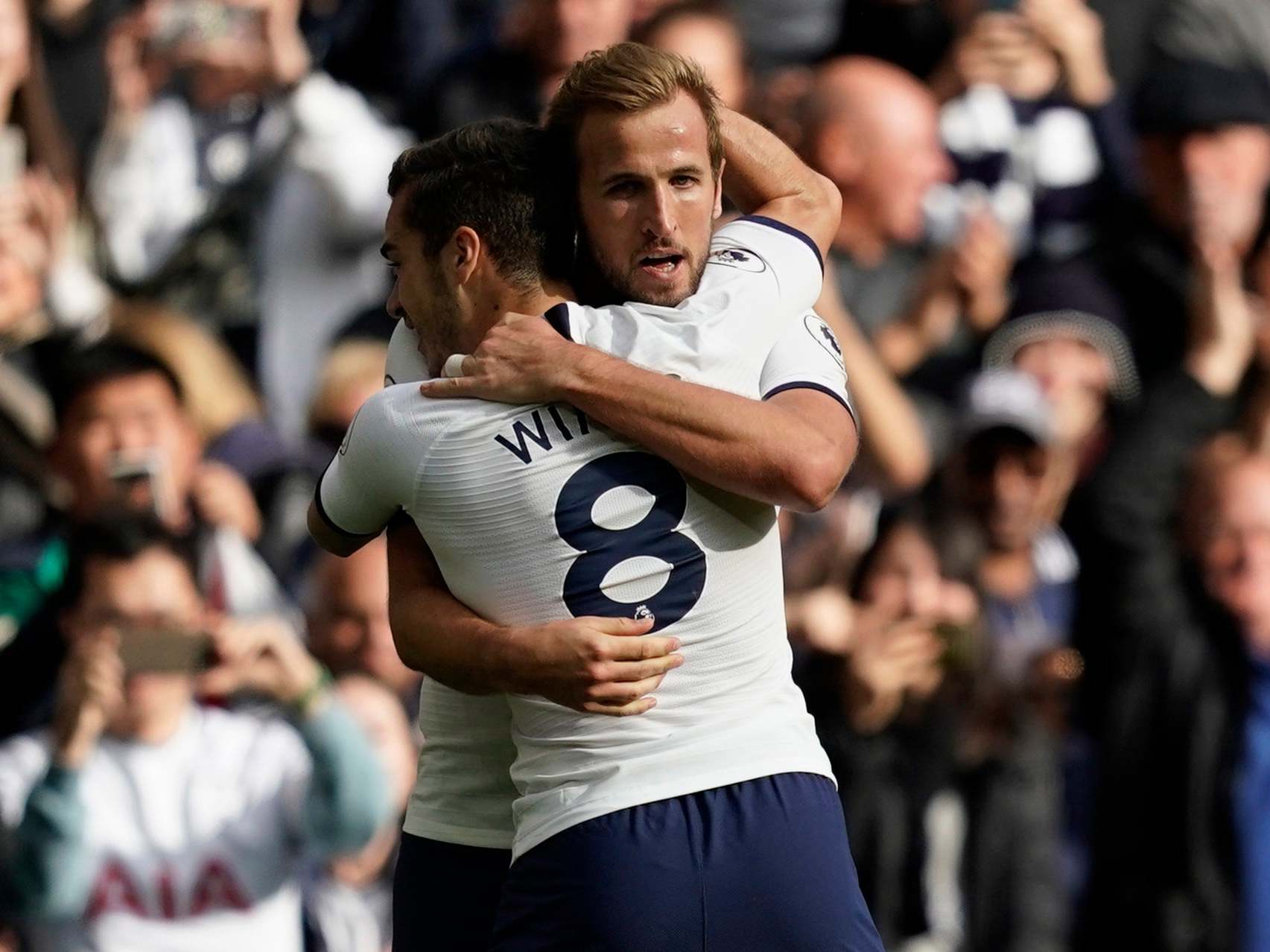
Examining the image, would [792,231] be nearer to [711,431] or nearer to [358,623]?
[711,431]

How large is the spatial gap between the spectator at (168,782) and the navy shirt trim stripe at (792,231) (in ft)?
7.62

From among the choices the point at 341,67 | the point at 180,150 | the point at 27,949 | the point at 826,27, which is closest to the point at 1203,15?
the point at 826,27

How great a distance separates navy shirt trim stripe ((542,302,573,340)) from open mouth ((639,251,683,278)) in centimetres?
13

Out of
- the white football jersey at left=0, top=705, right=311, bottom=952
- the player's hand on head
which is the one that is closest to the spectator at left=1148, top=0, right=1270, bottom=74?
the player's hand on head

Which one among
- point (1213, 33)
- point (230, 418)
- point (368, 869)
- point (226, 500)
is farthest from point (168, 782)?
point (1213, 33)

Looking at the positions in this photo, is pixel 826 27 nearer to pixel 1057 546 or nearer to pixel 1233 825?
pixel 1057 546

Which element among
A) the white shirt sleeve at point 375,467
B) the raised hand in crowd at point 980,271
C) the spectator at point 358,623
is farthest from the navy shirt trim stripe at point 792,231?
the raised hand in crowd at point 980,271

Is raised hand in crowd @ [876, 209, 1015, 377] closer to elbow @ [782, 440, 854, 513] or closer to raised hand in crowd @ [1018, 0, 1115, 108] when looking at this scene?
raised hand in crowd @ [1018, 0, 1115, 108]

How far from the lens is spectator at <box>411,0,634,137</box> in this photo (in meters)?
6.68

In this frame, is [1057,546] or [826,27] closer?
[1057,546]

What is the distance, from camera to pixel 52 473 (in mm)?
5992

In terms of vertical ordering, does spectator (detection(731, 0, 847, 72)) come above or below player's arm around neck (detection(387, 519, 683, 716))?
above


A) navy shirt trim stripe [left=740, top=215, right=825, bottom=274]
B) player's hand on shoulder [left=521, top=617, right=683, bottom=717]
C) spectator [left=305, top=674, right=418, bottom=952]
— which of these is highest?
navy shirt trim stripe [left=740, top=215, right=825, bottom=274]

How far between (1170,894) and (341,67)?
12.2 feet
